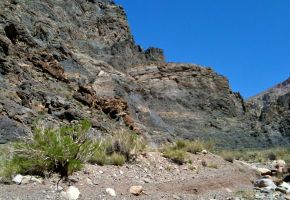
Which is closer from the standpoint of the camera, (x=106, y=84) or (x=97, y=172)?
(x=97, y=172)

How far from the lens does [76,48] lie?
49688 mm

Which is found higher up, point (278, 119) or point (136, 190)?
point (278, 119)

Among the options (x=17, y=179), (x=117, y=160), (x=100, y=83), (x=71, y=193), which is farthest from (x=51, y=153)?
(x=100, y=83)

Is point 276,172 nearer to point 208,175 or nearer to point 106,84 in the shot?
point 208,175

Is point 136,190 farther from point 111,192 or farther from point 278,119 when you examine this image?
point 278,119

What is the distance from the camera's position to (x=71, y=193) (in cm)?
750

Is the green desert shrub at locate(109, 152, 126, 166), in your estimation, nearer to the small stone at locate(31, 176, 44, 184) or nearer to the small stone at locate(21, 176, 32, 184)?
the small stone at locate(31, 176, 44, 184)

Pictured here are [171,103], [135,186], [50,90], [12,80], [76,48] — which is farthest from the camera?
[171,103]

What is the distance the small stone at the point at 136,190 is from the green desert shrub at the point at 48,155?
44.0 inches

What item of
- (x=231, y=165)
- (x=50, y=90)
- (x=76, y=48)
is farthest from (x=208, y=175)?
(x=76, y=48)

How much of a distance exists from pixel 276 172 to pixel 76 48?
3733 centimetres

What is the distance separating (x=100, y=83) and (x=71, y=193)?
36877mm

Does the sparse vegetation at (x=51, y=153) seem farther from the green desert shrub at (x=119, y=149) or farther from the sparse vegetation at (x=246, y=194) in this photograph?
the sparse vegetation at (x=246, y=194)

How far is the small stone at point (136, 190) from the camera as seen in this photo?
8.38 metres
